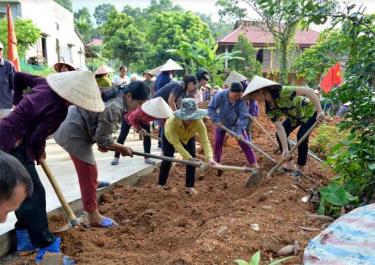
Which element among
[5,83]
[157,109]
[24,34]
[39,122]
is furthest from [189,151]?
[24,34]

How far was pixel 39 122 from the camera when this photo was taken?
105 inches

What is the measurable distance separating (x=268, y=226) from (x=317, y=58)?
189 cm

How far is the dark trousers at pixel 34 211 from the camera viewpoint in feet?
8.92

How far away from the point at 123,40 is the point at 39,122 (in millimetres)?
23113

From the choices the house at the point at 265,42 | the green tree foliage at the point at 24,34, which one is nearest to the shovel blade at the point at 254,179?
the green tree foliage at the point at 24,34

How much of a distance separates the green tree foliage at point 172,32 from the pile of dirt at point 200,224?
70.3 ft

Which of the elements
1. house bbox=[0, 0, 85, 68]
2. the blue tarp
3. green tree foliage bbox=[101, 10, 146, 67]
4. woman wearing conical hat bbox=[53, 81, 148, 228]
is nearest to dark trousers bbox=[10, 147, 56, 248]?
woman wearing conical hat bbox=[53, 81, 148, 228]

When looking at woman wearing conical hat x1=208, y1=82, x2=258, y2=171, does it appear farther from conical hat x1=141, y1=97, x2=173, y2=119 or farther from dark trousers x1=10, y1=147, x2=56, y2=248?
dark trousers x1=10, y1=147, x2=56, y2=248

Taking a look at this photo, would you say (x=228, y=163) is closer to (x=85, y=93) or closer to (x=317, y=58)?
(x=317, y=58)

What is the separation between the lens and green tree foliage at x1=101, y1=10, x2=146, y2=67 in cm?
2483

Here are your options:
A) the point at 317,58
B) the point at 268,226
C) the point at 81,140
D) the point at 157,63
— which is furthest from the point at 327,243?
the point at 157,63

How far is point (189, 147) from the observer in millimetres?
4598

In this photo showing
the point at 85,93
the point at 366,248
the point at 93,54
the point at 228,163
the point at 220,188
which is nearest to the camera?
the point at 366,248

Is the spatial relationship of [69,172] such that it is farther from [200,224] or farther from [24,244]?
[200,224]
